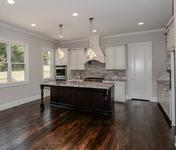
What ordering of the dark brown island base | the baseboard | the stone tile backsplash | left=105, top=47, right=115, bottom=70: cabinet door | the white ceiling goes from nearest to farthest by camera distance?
the white ceiling
the dark brown island base
the baseboard
left=105, top=47, right=115, bottom=70: cabinet door
the stone tile backsplash

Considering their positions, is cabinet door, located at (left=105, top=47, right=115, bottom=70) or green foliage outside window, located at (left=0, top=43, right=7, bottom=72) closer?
green foliage outside window, located at (left=0, top=43, right=7, bottom=72)

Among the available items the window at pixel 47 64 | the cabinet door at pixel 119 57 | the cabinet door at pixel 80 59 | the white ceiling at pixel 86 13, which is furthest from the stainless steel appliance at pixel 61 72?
the cabinet door at pixel 119 57

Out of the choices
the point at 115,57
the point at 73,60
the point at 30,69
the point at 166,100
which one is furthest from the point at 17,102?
the point at 166,100

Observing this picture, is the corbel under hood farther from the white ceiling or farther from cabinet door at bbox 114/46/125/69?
the white ceiling

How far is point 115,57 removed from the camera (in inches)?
238

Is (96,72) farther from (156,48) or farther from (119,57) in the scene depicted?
(156,48)

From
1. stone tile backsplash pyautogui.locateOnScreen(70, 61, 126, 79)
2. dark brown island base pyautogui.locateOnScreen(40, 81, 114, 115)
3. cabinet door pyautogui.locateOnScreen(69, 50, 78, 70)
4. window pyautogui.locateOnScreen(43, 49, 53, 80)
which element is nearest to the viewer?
dark brown island base pyautogui.locateOnScreen(40, 81, 114, 115)

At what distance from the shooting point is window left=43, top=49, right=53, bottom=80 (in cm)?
678

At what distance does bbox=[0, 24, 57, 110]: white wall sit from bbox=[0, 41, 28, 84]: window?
22cm

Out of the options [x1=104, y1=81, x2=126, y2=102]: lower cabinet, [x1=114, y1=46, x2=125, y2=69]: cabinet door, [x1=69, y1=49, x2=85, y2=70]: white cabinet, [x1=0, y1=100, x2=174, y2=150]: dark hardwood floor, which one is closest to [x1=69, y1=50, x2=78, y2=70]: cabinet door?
[x1=69, y1=49, x2=85, y2=70]: white cabinet

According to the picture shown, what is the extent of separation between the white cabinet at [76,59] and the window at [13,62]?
92.0 inches

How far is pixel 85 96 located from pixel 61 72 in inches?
127

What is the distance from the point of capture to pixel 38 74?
6.25m

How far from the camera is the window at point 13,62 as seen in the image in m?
4.76
